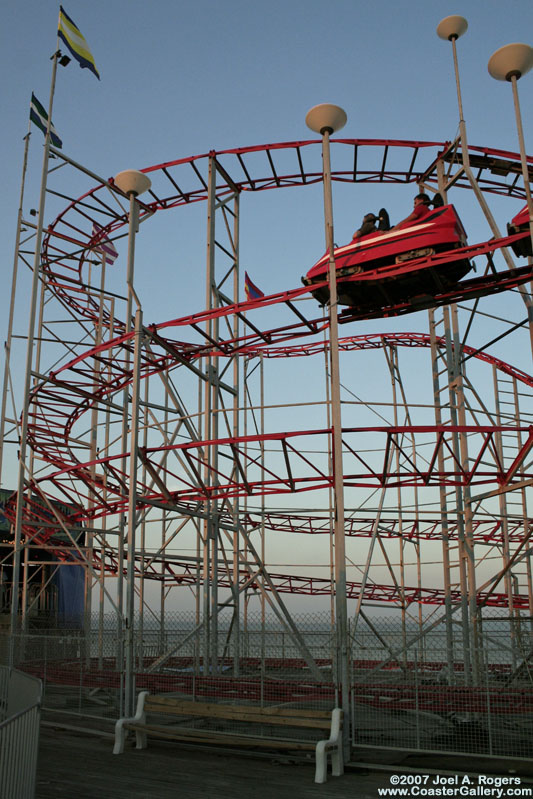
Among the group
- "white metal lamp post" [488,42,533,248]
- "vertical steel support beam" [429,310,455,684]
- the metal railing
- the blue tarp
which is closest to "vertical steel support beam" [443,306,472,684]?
"vertical steel support beam" [429,310,455,684]

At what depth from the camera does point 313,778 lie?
26.4ft

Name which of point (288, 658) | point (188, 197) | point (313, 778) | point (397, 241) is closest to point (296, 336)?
point (397, 241)

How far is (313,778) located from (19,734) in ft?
12.6

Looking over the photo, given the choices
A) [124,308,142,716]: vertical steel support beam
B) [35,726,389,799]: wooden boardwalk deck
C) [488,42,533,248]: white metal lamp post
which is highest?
[488,42,533,248]: white metal lamp post

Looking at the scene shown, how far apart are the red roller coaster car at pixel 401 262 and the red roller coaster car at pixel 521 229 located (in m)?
0.75

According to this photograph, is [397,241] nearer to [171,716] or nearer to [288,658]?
[171,716]

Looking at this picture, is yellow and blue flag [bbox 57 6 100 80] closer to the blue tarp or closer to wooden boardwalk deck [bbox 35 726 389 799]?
wooden boardwalk deck [bbox 35 726 389 799]

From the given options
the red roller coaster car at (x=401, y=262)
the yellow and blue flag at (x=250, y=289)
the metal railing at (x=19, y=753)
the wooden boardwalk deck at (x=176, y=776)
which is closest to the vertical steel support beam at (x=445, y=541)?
the red roller coaster car at (x=401, y=262)

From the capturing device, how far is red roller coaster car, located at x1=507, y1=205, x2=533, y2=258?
11.2 m

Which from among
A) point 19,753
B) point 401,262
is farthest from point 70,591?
point 19,753

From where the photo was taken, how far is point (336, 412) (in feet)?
32.1

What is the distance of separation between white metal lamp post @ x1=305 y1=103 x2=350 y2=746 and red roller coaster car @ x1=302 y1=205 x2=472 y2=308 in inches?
46.0

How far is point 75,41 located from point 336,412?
1486 centimetres

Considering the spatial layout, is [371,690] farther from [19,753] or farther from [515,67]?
[515,67]
